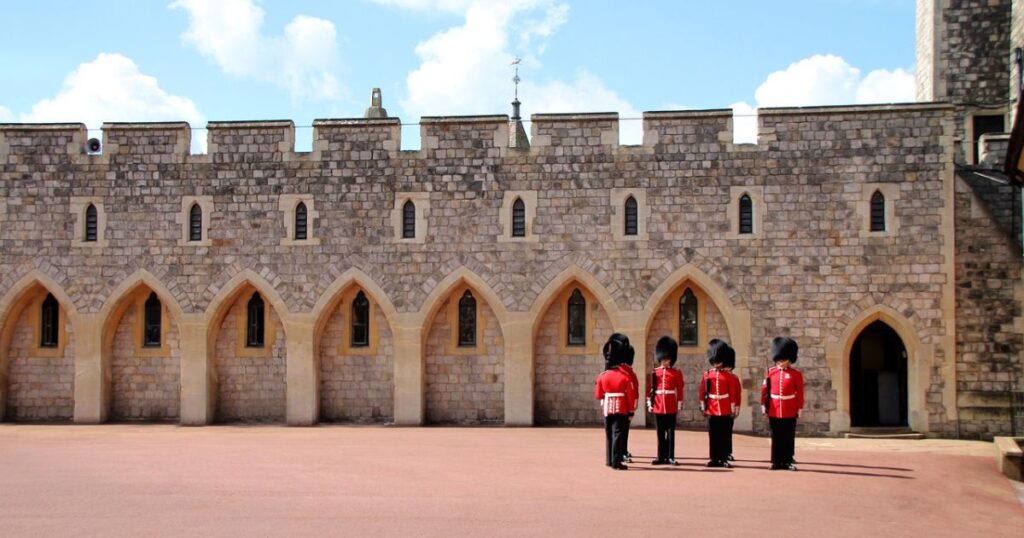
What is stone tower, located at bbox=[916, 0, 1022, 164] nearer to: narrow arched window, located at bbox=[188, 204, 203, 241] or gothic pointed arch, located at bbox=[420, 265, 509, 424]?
gothic pointed arch, located at bbox=[420, 265, 509, 424]

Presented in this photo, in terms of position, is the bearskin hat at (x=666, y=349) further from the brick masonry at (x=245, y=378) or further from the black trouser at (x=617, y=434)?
the brick masonry at (x=245, y=378)

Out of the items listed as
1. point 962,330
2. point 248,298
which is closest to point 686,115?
point 962,330

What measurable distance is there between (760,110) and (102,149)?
12044 millimetres

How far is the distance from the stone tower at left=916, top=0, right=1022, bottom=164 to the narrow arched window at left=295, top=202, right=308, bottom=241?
40.4 feet

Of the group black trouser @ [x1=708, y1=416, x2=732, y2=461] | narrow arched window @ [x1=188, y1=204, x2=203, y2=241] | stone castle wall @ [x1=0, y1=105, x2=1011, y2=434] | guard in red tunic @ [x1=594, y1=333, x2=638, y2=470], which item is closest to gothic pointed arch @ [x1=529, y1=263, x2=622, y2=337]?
→ stone castle wall @ [x1=0, y1=105, x2=1011, y2=434]

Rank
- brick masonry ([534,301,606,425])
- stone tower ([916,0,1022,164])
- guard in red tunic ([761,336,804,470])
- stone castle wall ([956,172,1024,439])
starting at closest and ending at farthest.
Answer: guard in red tunic ([761,336,804,470]), stone castle wall ([956,172,1024,439]), brick masonry ([534,301,606,425]), stone tower ([916,0,1022,164])

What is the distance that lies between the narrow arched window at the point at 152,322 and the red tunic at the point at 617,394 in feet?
A: 33.2

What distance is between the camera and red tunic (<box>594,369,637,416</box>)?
12102 mm

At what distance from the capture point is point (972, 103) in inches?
760

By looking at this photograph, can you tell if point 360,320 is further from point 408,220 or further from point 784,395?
point 784,395

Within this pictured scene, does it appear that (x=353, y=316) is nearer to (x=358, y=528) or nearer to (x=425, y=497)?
(x=425, y=497)

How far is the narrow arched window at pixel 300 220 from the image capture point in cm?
1823

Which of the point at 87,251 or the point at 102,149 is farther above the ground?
the point at 102,149

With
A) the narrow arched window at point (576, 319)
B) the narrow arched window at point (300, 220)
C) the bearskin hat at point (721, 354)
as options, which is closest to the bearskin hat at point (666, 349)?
the bearskin hat at point (721, 354)
